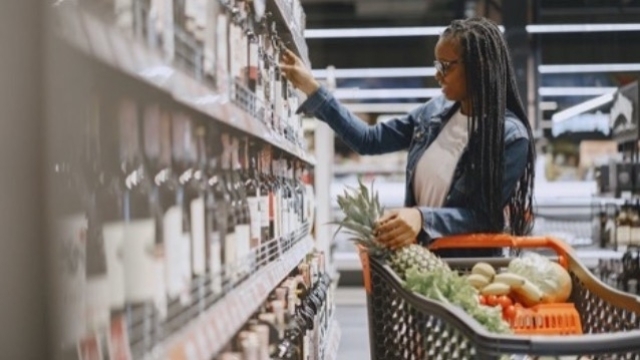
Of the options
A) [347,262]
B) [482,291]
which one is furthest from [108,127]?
[347,262]

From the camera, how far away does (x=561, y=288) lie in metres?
1.87

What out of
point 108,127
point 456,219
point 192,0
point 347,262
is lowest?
point 347,262

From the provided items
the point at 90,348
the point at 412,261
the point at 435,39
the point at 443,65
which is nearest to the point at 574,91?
the point at 435,39

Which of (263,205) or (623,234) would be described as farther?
(623,234)

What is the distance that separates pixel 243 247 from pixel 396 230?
0.34m

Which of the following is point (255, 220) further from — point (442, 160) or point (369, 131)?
point (369, 131)

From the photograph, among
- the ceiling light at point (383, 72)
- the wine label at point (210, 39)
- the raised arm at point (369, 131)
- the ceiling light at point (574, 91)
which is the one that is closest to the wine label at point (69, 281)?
the wine label at point (210, 39)

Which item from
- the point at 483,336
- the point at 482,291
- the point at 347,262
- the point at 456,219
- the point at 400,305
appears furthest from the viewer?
the point at 347,262

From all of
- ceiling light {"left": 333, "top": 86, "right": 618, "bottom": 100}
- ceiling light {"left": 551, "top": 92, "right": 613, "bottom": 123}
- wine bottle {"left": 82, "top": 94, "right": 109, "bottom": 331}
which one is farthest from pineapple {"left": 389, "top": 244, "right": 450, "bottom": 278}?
ceiling light {"left": 551, "top": 92, "right": 613, "bottom": 123}

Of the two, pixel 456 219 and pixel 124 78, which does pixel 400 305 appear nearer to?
pixel 456 219

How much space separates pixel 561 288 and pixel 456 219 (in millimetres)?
288

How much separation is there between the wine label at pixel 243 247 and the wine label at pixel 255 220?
8cm

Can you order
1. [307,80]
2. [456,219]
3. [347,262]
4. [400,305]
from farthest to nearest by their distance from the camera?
[347,262], [307,80], [456,219], [400,305]

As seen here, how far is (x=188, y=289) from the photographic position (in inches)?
48.6
